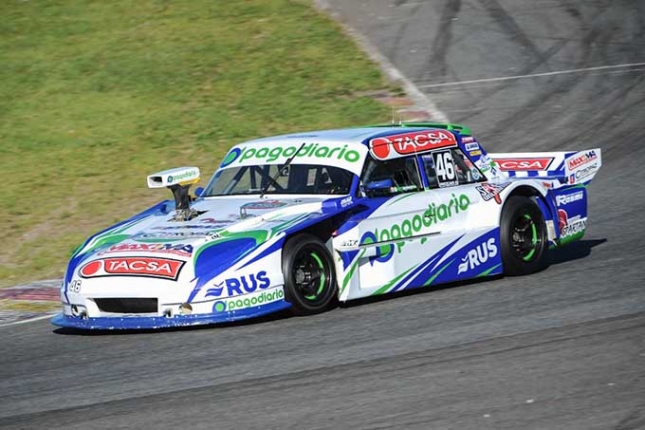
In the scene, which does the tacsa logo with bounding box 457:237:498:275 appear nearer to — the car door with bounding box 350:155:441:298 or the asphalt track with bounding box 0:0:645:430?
the asphalt track with bounding box 0:0:645:430

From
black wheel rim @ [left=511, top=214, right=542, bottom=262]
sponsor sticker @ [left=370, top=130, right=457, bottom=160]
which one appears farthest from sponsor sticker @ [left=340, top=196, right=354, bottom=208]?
black wheel rim @ [left=511, top=214, right=542, bottom=262]

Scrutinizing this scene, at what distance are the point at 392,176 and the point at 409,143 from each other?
1.43 ft

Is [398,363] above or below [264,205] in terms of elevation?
below

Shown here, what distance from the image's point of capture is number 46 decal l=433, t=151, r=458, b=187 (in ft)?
33.5

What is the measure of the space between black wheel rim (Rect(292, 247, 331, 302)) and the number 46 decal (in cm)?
167

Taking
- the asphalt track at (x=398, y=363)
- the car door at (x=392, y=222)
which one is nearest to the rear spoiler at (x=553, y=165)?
the asphalt track at (x=398, y=363)

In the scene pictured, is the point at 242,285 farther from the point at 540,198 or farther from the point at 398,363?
the point at 540,198

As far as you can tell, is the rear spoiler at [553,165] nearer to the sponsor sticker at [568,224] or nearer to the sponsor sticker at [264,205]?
the sponsor sticker at [568,224]

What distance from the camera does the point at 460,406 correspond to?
5996 mm

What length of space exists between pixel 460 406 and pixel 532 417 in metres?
0.42

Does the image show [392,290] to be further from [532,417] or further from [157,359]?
[532,417]

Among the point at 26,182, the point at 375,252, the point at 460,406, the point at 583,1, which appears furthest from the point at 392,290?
the point at 583,1

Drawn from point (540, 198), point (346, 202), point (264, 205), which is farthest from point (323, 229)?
point (540, 198)

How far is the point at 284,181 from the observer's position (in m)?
9.87
